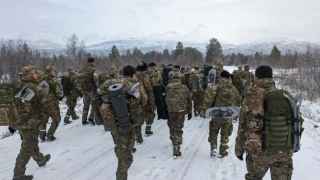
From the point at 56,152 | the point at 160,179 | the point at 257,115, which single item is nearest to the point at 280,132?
the point at 257,115

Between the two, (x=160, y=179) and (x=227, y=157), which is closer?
(x=160, y=179)

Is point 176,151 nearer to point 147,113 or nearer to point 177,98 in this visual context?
point 177,98

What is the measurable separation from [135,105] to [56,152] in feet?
14.1

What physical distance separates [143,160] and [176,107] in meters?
1.45

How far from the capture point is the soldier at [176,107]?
1172cm

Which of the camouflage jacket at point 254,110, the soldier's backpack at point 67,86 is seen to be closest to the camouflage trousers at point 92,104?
the soldier's backpack at point 67,86

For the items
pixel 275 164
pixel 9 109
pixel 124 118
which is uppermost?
pixel 124 118

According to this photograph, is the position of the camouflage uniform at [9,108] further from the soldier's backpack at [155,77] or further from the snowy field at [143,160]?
the soldier's backpack at [155,77]

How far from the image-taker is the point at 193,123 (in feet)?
57.1

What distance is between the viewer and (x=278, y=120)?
6.79 metres

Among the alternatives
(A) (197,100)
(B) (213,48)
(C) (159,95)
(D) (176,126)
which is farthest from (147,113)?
(B) (213,48)

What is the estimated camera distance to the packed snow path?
10023 millimetres

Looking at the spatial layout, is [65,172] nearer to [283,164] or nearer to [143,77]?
[143,77]

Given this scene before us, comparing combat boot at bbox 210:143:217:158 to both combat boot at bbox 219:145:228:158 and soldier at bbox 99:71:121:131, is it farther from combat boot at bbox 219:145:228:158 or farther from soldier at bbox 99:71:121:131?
soldier at bbox 99:71:121:131
